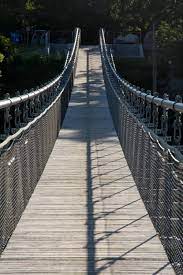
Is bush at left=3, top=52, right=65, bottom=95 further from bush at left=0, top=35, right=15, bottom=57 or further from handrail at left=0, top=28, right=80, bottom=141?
handrail at left=0, top=28, right=80, bottom=141

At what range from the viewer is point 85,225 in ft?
27.2

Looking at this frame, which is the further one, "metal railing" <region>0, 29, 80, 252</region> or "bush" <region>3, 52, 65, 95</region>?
"bush" <region>3, 52, 65, 95</region>

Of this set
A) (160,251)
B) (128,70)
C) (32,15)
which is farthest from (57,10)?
(160,251)

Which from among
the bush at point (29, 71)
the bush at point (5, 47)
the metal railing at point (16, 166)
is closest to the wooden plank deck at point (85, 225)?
the metal railing at point (16, 166)

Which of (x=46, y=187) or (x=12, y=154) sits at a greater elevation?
(x=12, y=154)

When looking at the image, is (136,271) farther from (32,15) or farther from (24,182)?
(32,15)

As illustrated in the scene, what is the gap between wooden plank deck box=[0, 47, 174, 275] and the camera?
672 cm

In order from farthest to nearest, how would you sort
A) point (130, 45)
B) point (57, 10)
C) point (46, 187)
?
point (57, 10)
point (130, 45)
point (46, 187)

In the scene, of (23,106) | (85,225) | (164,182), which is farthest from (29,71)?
(164,182)

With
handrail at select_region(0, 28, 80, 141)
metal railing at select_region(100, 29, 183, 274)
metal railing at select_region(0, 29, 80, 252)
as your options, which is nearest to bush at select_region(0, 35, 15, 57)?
handrail at select_region(0, 28, 80, 141)

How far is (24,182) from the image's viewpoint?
873 cm

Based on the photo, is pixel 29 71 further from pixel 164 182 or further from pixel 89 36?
pixel 164 182

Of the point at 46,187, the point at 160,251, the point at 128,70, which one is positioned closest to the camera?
the point at 160,251

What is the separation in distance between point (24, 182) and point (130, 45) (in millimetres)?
48585
